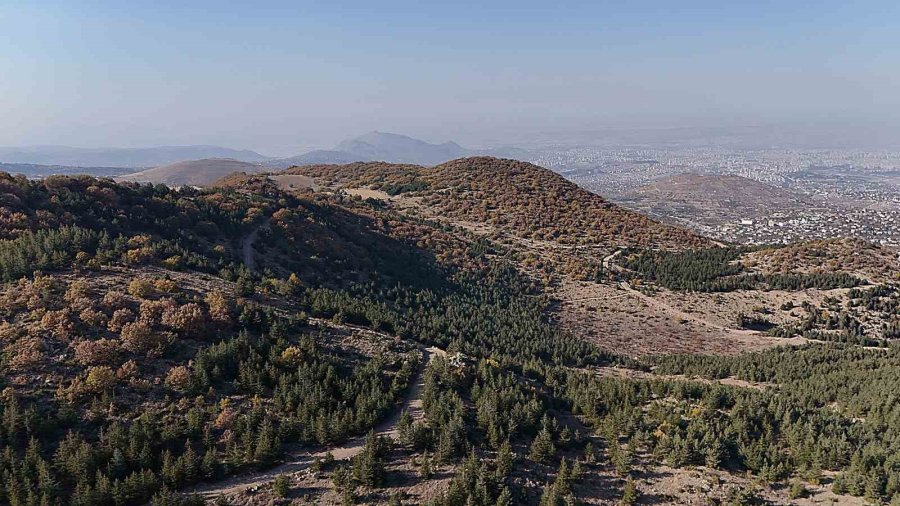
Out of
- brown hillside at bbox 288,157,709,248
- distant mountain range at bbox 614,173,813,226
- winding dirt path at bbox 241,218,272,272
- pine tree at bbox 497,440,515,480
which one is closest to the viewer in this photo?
pine tree at bbox 497,440,515,480

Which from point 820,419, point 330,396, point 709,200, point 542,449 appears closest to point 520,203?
point 820,419

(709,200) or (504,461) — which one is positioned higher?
(709,200)

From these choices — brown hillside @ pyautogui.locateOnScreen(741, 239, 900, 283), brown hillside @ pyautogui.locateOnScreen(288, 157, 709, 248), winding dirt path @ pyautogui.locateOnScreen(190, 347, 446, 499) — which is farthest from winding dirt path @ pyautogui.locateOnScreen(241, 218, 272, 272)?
brown hillside @ pyautogui.locateOnScreen(741, 239, 900, 283)

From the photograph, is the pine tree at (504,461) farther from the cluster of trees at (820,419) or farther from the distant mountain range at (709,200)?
the distant mountain range at (709,200)

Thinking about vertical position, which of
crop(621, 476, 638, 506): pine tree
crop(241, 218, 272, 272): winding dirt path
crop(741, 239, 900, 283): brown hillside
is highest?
crop(241, 218, 272, 272): winding dirt path

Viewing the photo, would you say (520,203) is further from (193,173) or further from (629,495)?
(193,173)

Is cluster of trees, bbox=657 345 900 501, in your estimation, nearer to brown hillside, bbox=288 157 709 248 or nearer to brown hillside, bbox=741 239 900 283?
brown hillside, bbox=741 239 900 283

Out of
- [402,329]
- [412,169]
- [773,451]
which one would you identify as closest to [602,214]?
[412,169]

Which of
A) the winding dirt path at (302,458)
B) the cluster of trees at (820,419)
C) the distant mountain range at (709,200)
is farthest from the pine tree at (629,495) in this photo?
the distant mountain range at (709,200)

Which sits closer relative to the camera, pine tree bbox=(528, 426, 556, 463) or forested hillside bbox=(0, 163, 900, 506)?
forested hillside bbox=(0, 163, 900, 506)
